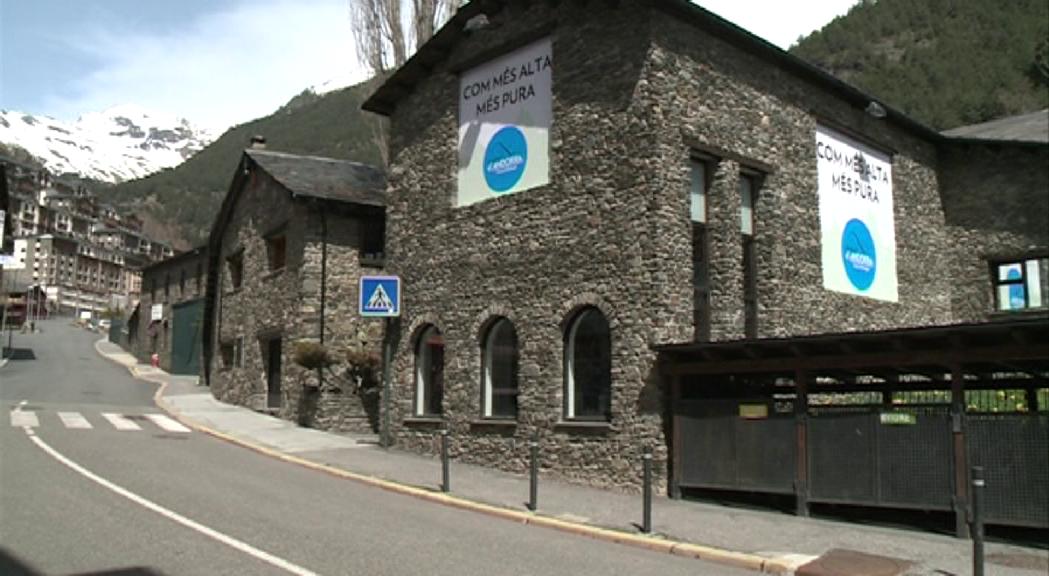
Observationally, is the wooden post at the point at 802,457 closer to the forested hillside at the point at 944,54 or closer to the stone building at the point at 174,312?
the stone building at the point at 174,312

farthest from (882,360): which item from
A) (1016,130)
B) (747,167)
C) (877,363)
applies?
(1016,130)

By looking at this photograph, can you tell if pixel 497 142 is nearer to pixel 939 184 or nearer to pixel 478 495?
pixel 478 495

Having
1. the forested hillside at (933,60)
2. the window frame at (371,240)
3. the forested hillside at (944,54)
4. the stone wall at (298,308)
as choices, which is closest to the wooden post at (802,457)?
the stone wall at (298,308)

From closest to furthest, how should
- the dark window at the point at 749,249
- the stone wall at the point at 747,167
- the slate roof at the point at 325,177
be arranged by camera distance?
the stone wall at the point at 747,167 < the dark window at the point at 749,249 < the slate roof at the point at 325,177

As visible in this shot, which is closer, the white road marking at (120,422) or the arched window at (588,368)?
the arched window at (588,368)

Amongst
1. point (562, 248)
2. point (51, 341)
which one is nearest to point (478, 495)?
point (562, 248)

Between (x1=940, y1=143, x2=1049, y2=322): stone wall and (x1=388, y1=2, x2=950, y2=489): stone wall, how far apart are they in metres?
4.87

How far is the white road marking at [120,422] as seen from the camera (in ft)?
68.2

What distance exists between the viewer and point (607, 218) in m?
15.7

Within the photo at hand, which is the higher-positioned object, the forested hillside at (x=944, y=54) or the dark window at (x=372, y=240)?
the forested hillside at (x=944, y=54)

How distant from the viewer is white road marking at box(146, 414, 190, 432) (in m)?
21.6

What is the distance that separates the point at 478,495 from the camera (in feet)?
45.5

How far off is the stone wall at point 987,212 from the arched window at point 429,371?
14.7m

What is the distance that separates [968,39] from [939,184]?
197 ft
